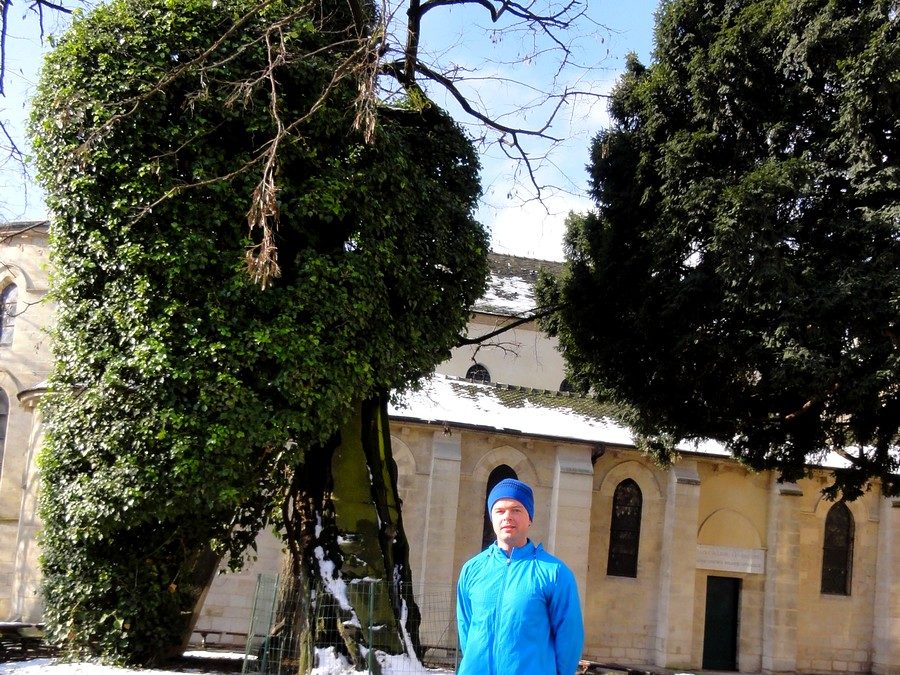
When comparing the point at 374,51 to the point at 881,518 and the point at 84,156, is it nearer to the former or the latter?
the point at 84,156

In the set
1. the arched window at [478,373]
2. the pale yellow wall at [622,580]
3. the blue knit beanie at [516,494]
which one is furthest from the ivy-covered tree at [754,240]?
the arched window at [478,373]

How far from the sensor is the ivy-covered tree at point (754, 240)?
559 inches

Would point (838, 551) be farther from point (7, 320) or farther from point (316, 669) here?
point (7, 320)

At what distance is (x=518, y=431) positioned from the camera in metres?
22.8

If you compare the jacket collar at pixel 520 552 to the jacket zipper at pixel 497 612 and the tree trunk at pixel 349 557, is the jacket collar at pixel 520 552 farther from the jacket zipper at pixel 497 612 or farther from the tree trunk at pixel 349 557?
the tree trunk at pixel 349 557

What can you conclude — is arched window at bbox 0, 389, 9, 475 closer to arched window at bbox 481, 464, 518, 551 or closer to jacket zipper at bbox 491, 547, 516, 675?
arched window at bbox 481, 464, 518, 551

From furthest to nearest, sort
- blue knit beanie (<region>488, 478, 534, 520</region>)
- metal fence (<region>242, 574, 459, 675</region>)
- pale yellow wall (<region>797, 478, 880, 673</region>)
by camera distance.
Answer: pale yellow wall (<region>797, 478, 880, 673</region>)
metal fence (<region>242, 574, 459, 675</region>)
blue knit beanie (<region>488, 478, 534, 520</region>)

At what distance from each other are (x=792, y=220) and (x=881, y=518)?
45.6 ft

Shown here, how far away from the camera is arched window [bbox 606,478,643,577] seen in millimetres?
23859

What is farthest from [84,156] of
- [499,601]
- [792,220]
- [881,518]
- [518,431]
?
[881,518]

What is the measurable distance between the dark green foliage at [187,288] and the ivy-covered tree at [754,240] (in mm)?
5042

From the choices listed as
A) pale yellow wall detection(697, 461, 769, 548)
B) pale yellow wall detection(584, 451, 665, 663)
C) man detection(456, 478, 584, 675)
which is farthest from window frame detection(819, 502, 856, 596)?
man detection(456, 478, 584, 675)

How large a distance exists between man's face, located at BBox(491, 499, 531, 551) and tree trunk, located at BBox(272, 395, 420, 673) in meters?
7.04

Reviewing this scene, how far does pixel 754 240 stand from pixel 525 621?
36.8ft
